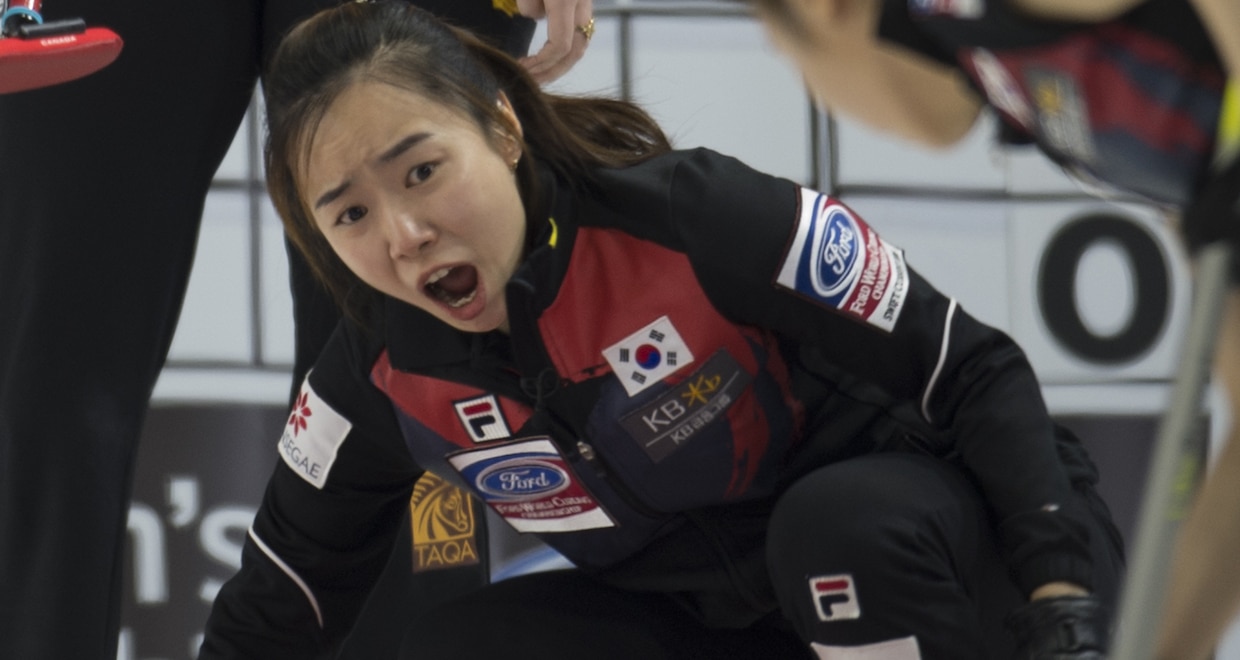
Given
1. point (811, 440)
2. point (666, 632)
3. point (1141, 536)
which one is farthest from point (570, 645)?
point (1141, 536)

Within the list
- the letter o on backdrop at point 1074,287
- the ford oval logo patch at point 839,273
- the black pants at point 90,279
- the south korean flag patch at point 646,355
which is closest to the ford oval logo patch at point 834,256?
the ford oval logo patch at point 839,273

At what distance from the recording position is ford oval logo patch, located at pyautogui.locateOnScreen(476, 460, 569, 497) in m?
1.30

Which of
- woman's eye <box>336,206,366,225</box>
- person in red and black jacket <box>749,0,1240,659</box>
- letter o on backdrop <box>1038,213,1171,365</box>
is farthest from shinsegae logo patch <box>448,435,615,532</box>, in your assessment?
letter o on backdrop <box>1038,213,1171,365</box>

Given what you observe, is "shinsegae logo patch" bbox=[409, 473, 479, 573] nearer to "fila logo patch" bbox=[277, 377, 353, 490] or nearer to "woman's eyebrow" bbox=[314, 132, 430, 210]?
"fila logo patch" bbox=[277, 377, 353, 490]

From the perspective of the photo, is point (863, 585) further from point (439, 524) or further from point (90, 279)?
point (90, 279)

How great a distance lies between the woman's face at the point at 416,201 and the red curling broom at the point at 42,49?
18cm

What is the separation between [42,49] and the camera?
110 cm

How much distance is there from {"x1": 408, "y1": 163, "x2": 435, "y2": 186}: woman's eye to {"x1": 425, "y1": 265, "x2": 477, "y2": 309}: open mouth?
0.07 meters

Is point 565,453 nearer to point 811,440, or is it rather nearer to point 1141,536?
point 811,440

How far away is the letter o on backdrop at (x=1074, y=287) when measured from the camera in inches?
75.4

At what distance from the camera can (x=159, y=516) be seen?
6.27 ft

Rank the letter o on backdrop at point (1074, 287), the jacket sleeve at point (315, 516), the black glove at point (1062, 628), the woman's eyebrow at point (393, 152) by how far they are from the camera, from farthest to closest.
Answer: the letter o on backdrop at point (1074, 287) < the jacket sleeve at point (315, 516) < the woman's eyebrow at point (393, 152) < the black glove at point (1062, 628)

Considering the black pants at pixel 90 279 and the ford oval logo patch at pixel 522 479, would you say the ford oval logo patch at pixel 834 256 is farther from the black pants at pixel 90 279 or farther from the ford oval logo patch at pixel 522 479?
the black pants at pixel 90 279

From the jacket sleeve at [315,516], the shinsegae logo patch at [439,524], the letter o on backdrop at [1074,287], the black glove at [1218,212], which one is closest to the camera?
the black glove at [1218,212]
